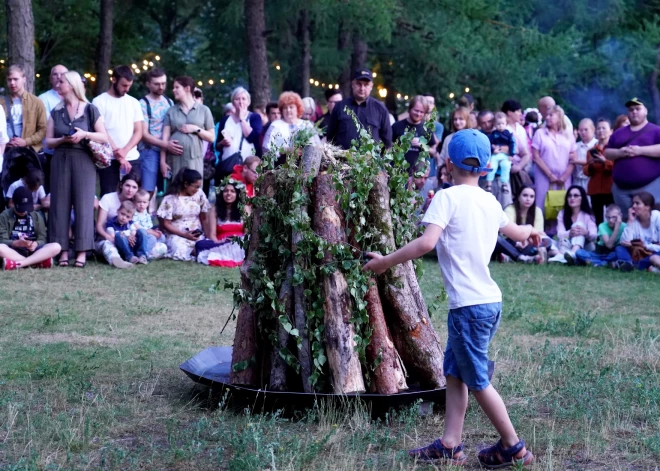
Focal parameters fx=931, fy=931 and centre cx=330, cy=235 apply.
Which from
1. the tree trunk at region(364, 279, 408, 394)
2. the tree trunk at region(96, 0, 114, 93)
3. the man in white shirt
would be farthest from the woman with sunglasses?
the tree trunk at region(96, 0, 114, 93)

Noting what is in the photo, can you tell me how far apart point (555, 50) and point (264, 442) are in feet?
69.7

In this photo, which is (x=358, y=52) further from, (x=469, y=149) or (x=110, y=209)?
(x=469, y=149)

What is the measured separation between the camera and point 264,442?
4.68m

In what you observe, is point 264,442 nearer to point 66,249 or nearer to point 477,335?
point 477,335

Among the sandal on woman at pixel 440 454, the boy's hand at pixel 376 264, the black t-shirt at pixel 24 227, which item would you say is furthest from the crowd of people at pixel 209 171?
the sandal on woman at pixel 440 454

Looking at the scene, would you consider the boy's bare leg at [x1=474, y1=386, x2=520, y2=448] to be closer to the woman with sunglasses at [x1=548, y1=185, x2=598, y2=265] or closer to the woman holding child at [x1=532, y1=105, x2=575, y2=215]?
the woman with sunglasses at [x1=548, y1=185, x2=598, y2=265]

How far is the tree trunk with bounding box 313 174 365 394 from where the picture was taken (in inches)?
204

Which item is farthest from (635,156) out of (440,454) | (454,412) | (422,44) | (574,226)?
(422,44)

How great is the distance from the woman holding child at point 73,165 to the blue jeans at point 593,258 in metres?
6.54

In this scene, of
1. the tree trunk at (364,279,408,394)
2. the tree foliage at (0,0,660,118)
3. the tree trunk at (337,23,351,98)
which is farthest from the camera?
the tree trunk at (337,23,351,98)

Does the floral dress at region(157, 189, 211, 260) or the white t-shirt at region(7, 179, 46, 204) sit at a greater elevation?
the white t-shirt at region(7, 179, 46, 204)

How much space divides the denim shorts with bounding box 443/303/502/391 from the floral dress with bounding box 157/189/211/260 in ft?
26.9

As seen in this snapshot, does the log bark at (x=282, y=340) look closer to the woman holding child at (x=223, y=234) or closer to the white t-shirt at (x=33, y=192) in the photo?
the woman holding child at (x=223, y=234)

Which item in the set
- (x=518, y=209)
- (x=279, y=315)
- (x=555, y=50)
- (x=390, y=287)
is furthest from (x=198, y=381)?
(x=555, y=50)
